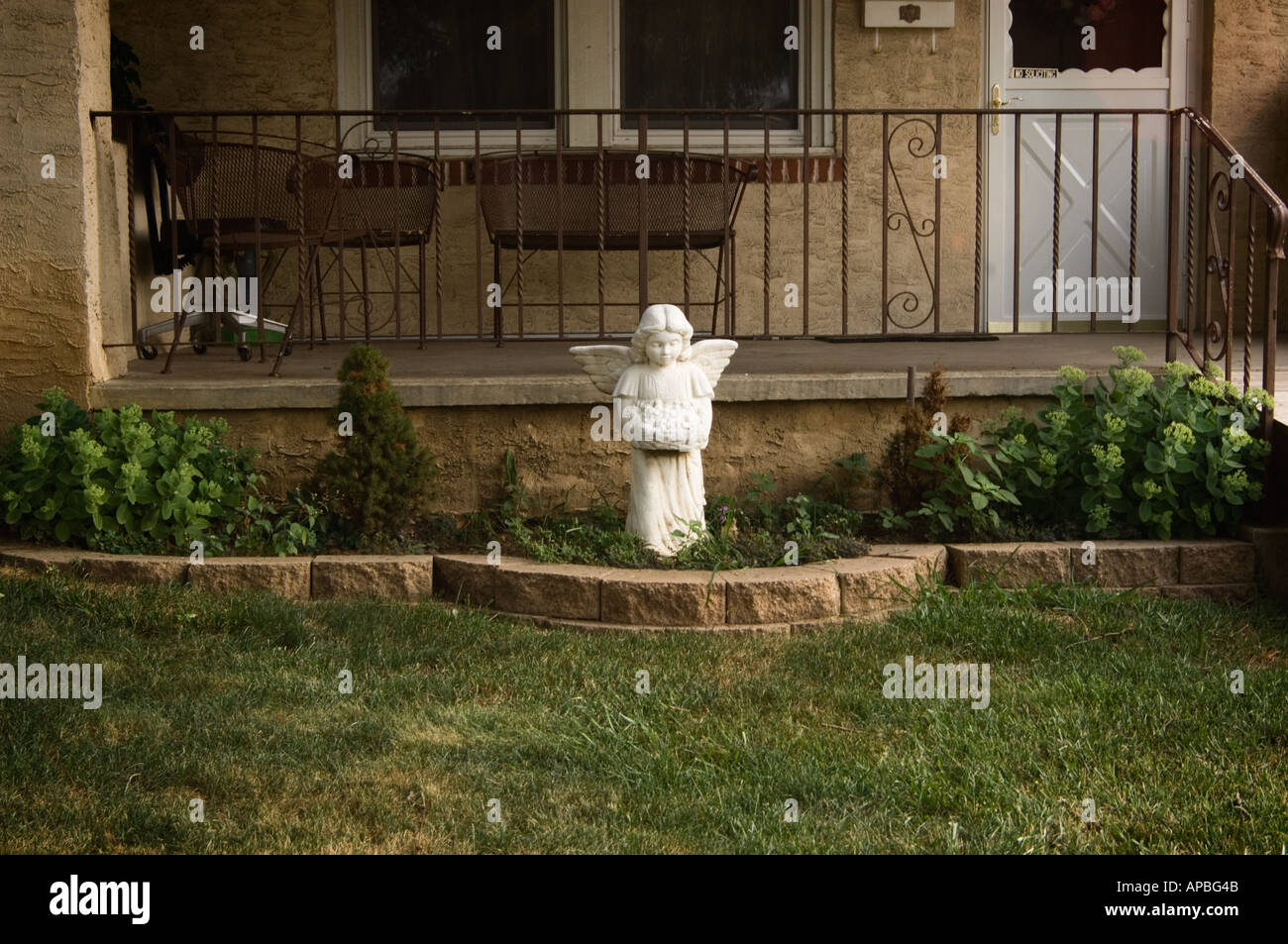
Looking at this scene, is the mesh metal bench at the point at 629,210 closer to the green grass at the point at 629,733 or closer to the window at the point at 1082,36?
the window at the point at 1082,36

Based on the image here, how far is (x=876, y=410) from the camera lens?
222 inches

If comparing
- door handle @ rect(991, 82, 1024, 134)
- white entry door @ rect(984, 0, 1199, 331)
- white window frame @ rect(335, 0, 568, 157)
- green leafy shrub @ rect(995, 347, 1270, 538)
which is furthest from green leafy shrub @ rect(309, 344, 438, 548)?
door handle @ rect(991, 82, 1024, 134)

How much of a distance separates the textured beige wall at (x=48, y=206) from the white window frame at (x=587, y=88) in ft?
8.58

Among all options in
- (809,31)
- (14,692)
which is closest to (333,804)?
(14,692)

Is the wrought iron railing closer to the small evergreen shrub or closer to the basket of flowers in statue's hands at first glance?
the small evergreen shrub

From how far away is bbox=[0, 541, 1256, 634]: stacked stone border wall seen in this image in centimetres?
469

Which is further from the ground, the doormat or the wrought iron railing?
the wrought iron railing

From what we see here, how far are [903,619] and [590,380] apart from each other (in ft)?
4.87

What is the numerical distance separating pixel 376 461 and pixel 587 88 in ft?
12.4

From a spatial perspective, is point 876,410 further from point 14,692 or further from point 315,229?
point 14,692

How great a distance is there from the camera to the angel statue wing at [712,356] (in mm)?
5027

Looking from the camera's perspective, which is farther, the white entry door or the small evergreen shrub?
the white entry door

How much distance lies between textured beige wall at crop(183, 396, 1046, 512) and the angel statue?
45 cm

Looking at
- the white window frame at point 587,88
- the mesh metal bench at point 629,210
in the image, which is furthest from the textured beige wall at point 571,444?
the white window frame at point 587,88
